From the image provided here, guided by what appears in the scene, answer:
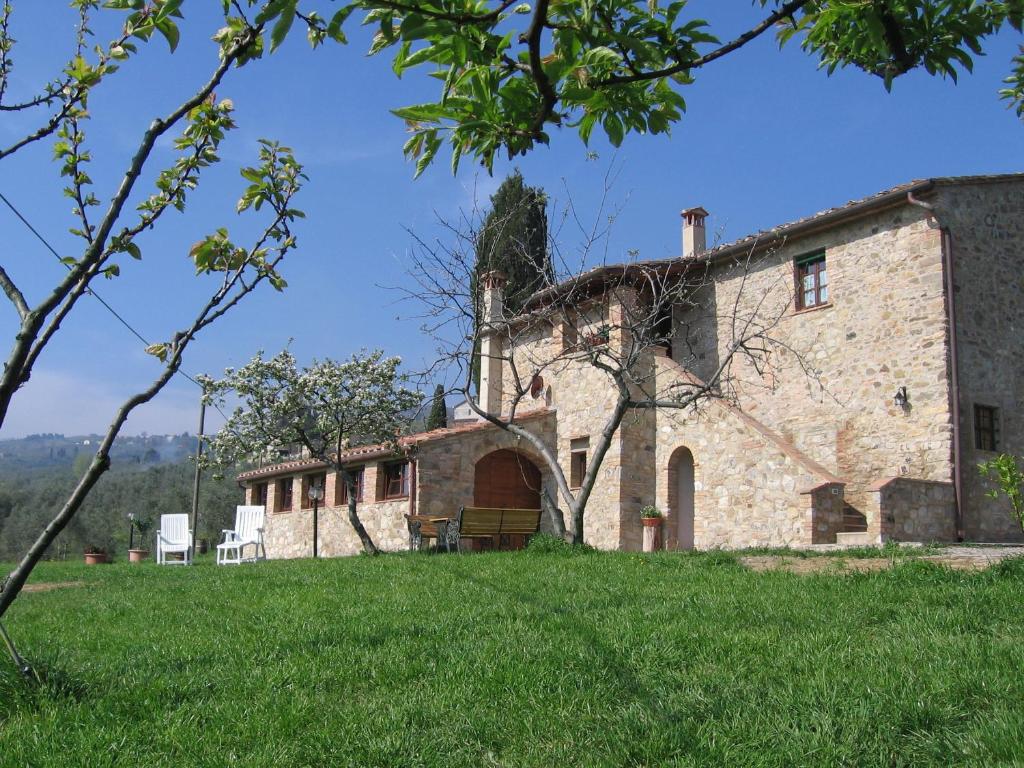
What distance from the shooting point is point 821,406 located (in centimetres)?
1675

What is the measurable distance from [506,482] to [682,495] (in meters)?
4.11

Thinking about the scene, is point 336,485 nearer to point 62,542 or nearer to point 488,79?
point 488,79

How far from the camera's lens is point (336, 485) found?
73.6 feet

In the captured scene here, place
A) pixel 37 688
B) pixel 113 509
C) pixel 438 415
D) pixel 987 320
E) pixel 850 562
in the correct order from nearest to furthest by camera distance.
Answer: pixel 37 688
pixel 850 562
pixel 987 320
pixel 438 415
pixel 113 509

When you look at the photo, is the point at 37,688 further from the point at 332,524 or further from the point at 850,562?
the point at 332,524

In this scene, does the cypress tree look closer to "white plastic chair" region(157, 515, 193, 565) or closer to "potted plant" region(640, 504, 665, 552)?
"white plastic chair" region(157, 515, 193, 565)

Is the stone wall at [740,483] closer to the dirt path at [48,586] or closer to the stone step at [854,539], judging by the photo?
the stone step at [854,539]

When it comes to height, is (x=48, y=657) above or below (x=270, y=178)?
below

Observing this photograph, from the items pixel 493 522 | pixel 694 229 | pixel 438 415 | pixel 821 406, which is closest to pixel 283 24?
pixel 493 522

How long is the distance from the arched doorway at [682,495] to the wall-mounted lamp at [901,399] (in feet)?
15.1

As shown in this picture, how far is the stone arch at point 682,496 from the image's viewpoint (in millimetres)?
18719

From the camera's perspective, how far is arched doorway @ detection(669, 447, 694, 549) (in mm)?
18766

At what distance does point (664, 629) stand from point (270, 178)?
3805mm

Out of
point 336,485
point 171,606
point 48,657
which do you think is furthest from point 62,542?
point 48,657
